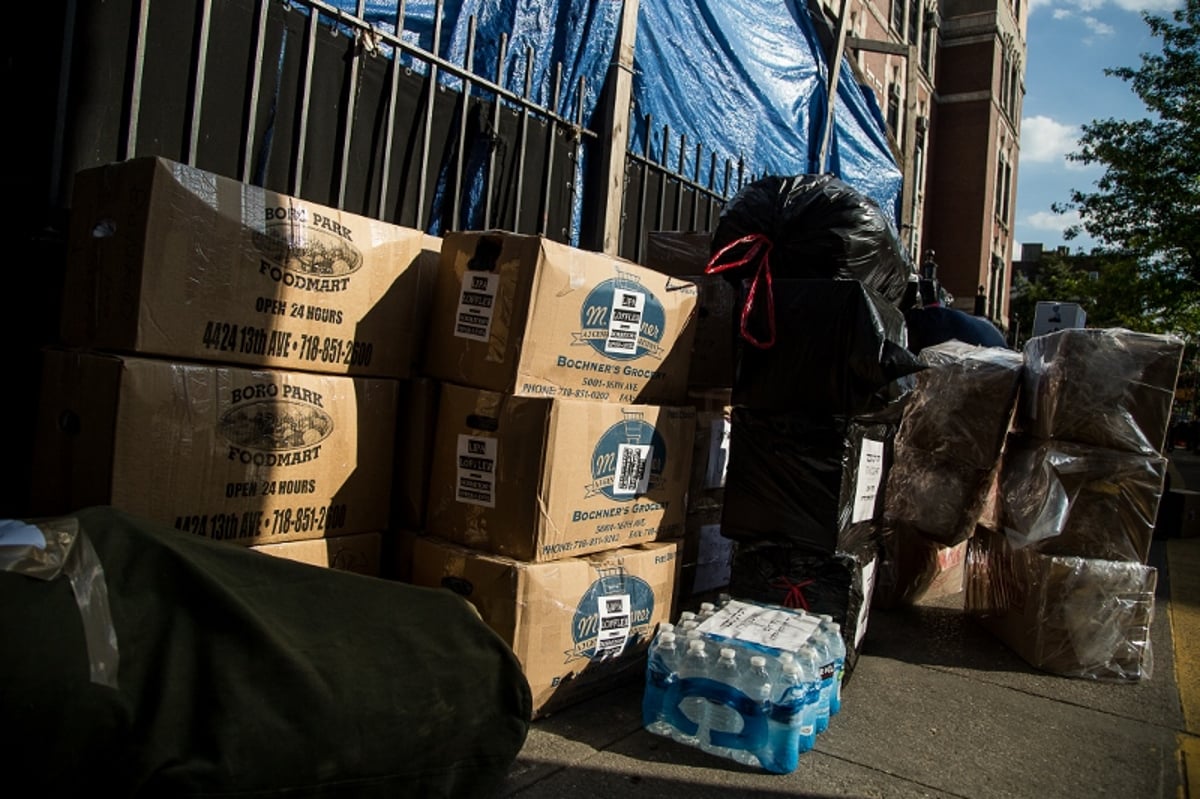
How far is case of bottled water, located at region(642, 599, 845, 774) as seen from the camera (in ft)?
8.77

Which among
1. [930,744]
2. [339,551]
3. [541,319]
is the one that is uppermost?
[541,319]

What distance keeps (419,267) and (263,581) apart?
1464mm

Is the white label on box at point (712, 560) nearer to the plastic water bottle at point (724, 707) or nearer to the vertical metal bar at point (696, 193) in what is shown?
the plastic water bottle at point (724, 707)

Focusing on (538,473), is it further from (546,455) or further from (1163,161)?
(1163,161)

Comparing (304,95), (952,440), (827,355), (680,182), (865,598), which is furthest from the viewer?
(680,182)

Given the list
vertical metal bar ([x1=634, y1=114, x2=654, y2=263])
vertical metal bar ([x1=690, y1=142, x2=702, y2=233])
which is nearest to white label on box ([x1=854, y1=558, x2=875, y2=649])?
vertical metal bar ([x1=634, y1=114, x2=654, y2=263])

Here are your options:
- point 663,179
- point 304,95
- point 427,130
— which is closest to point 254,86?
point 304,95

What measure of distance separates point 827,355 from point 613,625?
4.51 ft

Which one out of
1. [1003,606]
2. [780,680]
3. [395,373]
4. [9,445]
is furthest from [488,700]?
[1003,606]

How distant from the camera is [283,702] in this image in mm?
1871

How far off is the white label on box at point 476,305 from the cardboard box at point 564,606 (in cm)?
78

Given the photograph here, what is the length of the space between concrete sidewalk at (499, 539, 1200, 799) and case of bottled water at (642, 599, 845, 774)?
0.19ft

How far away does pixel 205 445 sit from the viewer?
8.32 ft

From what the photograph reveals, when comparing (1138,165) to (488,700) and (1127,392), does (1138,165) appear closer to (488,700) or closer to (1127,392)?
(1127,392)
